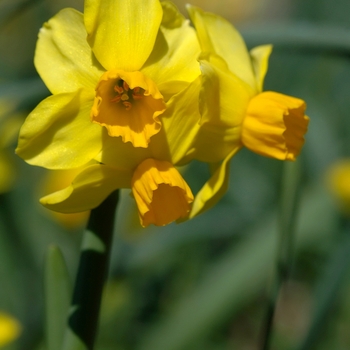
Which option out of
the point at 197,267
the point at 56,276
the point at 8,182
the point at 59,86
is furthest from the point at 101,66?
the point at 197,267

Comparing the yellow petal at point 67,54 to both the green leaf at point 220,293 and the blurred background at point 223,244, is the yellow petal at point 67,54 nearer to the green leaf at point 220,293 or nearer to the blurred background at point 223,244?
the blurred background at point 223,244

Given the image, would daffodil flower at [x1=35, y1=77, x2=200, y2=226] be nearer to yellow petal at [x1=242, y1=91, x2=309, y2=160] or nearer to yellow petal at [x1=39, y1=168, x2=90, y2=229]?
yellow petal at [x1=242, y1=91, x2=309, y2=160]

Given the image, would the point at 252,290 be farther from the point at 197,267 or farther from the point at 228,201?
the point at 228,201

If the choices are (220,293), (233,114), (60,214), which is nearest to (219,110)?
(233,114)

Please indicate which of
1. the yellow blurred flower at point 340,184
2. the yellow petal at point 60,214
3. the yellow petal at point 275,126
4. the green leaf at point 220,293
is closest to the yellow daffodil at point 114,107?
the yellow petal at point 275,126

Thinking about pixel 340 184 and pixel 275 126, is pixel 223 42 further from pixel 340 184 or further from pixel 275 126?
pixel 340 184

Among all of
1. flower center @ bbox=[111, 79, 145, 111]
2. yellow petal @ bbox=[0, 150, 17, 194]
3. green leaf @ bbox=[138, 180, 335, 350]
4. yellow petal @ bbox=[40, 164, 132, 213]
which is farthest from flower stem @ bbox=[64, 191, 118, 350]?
yellow petal @ bbox=[0, 150, 17, 194]
